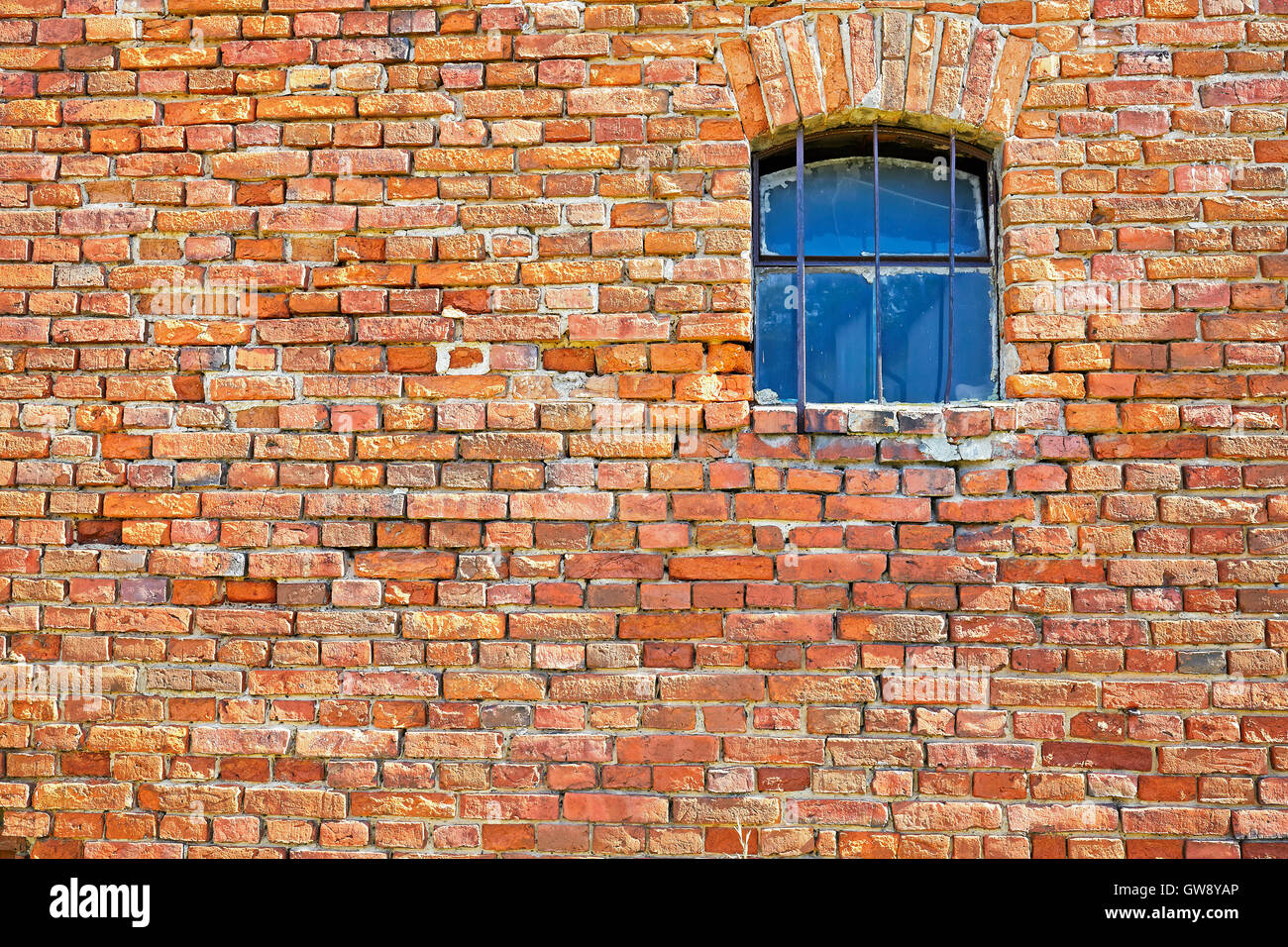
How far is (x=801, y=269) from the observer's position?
267cm

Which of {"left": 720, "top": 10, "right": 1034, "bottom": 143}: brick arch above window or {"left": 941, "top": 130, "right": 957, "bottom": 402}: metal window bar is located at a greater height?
{"left": 720, "top": 10, "right": 1034, "bottom": 143}: brick arch above window

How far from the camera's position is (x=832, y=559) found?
2473 mm

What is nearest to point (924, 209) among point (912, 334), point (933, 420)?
point (912, 334)

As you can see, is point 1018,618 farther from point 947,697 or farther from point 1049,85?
point 1049,85

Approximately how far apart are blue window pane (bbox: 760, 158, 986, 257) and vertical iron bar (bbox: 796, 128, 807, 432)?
4 cm

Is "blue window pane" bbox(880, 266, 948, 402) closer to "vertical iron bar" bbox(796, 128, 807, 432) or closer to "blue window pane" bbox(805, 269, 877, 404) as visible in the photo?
"blue window pane" bbox(805, 269, 877, 404)

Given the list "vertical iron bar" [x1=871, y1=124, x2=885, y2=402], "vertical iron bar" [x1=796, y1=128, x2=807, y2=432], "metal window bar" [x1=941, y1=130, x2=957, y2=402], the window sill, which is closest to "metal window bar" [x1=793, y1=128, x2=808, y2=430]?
"vertical iron bar" [x1=796, y1=128, x2=807, y2=432]

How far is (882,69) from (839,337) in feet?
2.68

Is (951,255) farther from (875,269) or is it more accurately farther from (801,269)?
(801,269)

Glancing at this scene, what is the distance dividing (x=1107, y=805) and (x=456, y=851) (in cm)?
190

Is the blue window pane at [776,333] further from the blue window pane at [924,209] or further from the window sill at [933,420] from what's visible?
the blue window pane at [924,209]

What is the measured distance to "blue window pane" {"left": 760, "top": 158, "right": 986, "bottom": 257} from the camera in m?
2.71

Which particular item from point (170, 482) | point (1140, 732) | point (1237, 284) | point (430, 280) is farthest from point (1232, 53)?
point (170, 482)

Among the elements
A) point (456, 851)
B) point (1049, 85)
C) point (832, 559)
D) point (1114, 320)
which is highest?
point (1049, 85)
